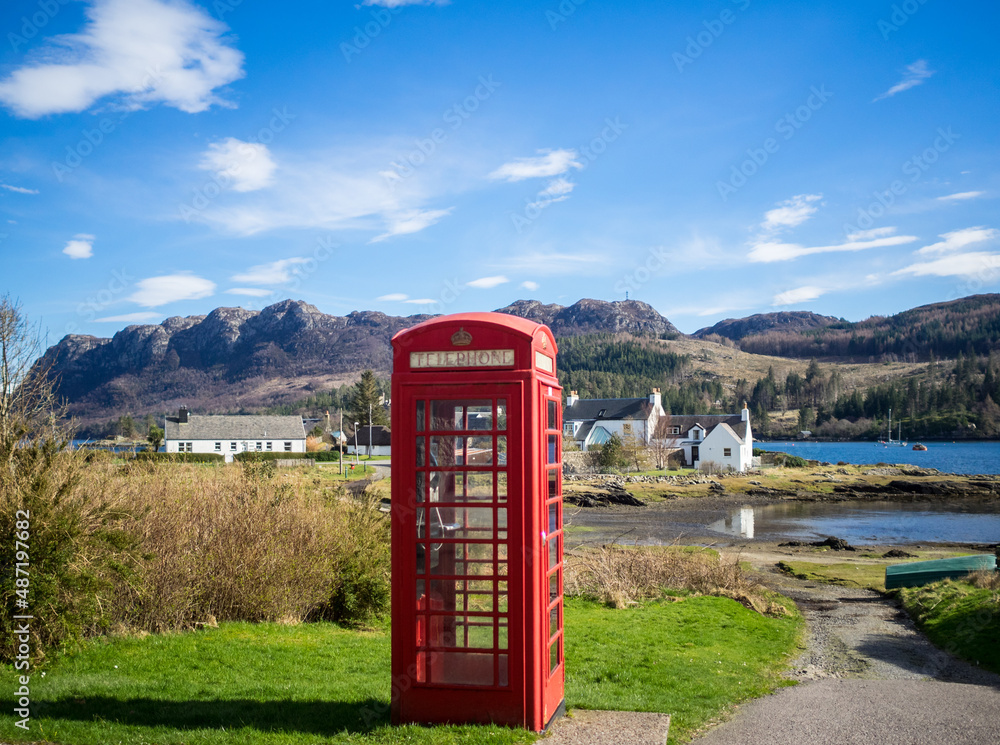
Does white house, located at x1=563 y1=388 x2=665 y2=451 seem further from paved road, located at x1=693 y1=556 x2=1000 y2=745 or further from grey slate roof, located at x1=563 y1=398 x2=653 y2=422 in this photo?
paved road, located at x1=693 y1=556 x2=1000 y2=745

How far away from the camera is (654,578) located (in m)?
16.3

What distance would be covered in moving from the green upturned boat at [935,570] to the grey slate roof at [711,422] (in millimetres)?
53204

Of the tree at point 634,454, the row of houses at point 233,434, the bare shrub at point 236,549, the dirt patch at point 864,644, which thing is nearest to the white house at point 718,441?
the tree at point 634,454

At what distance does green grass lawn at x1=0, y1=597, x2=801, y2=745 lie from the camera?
19.7 feet

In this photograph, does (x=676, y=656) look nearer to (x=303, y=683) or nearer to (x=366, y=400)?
(x=303, y=683)

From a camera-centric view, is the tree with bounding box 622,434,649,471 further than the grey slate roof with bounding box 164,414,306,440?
No

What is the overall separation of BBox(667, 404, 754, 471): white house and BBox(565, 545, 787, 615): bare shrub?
55.0 meters

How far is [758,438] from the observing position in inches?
7421

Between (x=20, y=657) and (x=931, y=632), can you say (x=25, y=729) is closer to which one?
(x=20, y=657)

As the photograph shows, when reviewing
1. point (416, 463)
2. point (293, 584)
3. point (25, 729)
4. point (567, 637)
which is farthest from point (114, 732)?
point (567, 637)

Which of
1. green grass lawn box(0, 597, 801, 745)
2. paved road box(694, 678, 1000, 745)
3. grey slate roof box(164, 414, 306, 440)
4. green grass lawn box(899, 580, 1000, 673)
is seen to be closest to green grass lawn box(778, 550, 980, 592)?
green grass lawn box(899, 580, 1000, 673)

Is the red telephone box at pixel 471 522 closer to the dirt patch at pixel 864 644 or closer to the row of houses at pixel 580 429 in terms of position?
the dirt patch at pixel 864 644

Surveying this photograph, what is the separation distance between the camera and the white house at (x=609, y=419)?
267 feet

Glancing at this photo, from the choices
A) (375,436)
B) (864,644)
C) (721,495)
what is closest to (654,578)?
(864,644)
